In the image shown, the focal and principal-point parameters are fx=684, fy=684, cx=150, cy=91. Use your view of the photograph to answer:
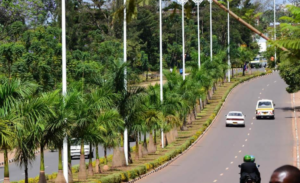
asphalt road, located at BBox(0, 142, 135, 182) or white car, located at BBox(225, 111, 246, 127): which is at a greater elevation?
white car, located at BBox(225, 111, 246, 127)

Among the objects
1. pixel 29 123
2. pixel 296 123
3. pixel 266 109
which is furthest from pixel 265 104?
pixel 29 123

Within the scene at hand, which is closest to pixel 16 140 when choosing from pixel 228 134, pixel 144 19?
pixel 228 134

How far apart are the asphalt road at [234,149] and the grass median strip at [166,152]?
22.5 inches

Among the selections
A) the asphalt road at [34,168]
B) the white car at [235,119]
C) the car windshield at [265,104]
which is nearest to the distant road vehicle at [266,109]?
the car windshield at [265,104]

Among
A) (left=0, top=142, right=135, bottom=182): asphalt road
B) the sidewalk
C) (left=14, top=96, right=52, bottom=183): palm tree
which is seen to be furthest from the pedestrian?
the sidewalk

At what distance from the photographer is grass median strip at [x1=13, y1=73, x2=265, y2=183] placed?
101ft

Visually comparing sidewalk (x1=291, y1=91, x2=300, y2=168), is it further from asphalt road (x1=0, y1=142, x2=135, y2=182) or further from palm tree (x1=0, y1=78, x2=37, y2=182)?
palm tree (x1=0, y1=78, x2=37, y2=182)

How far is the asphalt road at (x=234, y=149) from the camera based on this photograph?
3400cm

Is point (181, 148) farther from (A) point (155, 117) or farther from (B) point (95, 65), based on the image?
(B) point (95, 65)

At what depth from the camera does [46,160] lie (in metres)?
45.2

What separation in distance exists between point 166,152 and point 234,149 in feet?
18.8

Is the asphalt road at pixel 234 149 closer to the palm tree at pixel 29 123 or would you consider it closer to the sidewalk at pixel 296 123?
the sidewalk at pixel 296 123

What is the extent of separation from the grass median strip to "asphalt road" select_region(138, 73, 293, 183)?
57cm

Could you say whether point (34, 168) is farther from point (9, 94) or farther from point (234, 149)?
point (9, 94)
